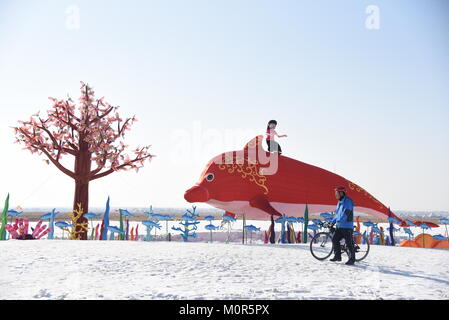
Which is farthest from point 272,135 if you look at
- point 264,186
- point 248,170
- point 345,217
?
point 345,217

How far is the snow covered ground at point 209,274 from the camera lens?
4633mm

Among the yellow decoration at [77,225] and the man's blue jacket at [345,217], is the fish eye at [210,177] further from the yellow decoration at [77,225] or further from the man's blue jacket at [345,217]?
the man's blue jacket at [345,217]

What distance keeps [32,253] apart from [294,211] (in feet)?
25.3

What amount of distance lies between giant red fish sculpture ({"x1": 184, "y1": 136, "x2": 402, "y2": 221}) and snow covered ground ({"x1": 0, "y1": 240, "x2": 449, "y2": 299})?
2.81m

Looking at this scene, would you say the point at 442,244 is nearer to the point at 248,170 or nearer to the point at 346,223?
the point at 248,170

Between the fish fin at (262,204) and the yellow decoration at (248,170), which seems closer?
the fish fin at (262,204)

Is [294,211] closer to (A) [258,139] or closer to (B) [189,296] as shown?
(A) [258,139]

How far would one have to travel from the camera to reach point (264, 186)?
1170 centimetres

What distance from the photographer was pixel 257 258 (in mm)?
7480

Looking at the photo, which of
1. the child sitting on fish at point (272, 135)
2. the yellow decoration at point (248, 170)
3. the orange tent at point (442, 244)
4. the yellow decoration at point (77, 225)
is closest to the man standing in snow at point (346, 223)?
the yellow decoration at point (248, 170)

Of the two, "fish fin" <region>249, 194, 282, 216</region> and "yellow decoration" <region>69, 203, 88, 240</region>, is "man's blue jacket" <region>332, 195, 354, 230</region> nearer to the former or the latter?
"fish fin" <region>249, 194, 282, 216</region>
